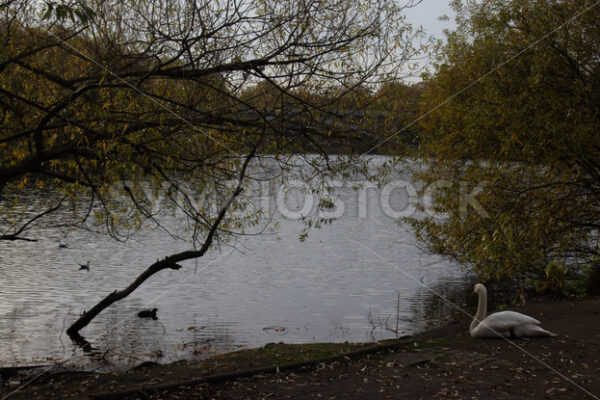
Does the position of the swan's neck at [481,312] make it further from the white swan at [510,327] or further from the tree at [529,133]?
the tree at [529,133]

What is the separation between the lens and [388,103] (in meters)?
8.76

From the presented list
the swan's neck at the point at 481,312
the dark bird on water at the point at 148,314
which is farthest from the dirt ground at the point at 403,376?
the dark bird on water at the point at 148,314

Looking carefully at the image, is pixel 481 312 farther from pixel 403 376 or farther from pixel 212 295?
pixel 212 295

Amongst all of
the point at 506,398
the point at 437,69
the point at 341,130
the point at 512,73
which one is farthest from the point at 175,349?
the point at 437,69

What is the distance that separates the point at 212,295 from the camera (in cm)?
1891

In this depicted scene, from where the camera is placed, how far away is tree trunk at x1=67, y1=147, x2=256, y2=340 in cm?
937

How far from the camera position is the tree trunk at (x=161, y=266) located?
9.37 m

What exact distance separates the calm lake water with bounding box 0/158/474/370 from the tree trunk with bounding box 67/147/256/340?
0.51 metres

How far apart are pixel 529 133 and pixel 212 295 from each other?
11.5 m

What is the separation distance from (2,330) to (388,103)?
10.5 meters

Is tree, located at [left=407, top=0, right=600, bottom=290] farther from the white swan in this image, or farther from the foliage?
the foliage

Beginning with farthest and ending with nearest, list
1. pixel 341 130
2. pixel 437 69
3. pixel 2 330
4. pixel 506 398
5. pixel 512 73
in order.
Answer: pixel 437 69
pixel 2 330
pixel 512 73
pixel 341 130
pixel 506 398

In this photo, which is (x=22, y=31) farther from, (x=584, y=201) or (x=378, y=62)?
(x=584, y=201)

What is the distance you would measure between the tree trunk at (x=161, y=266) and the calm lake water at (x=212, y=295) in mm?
514
